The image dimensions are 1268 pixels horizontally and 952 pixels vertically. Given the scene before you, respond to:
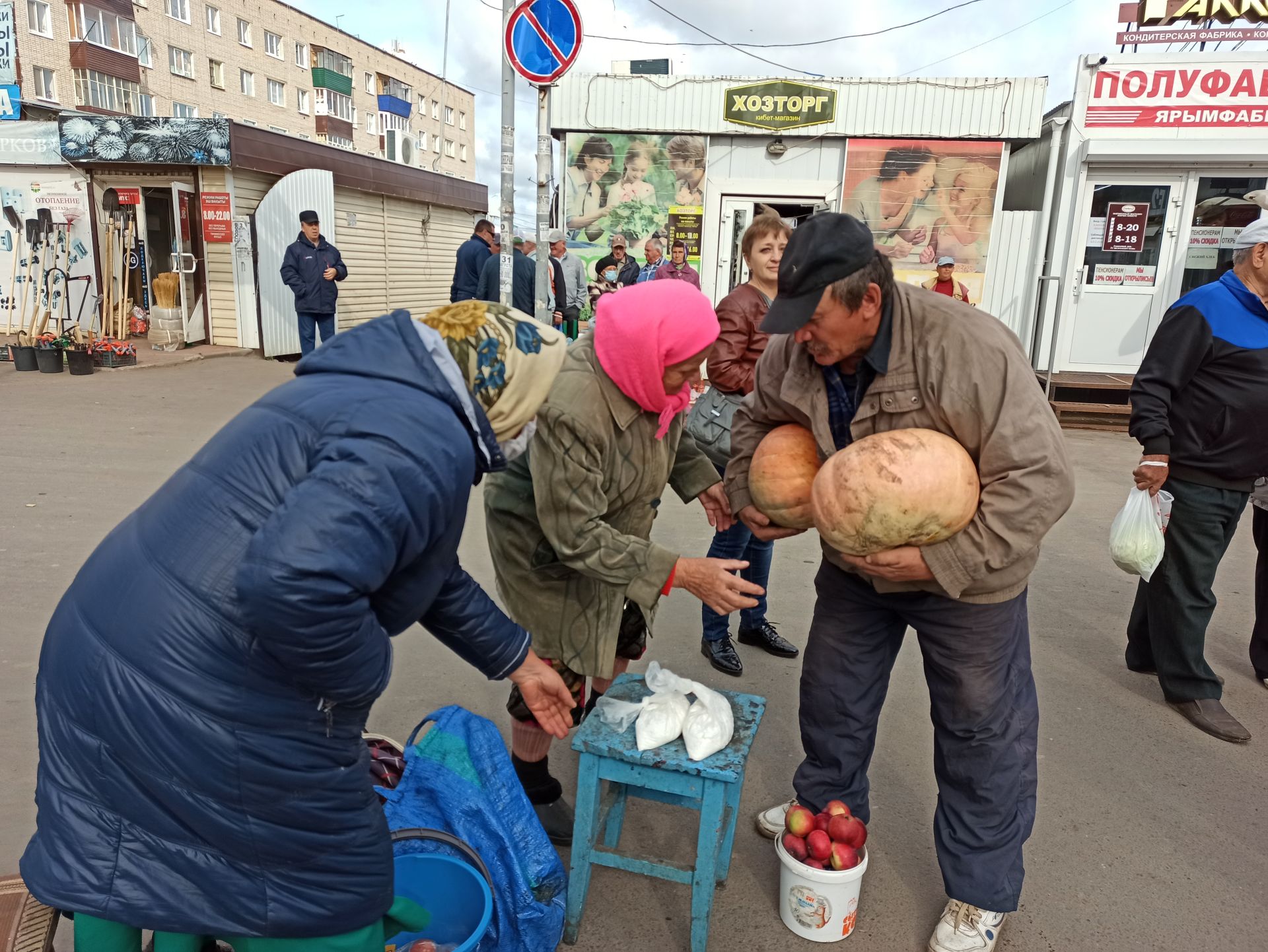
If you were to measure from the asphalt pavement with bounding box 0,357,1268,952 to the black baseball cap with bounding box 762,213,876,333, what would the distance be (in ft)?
5.94

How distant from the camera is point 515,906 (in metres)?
2.22

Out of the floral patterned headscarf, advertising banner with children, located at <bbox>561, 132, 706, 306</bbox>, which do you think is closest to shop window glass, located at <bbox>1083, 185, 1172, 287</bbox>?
advertising banner with children, located at <bbox>561, 132, 706, 306</bbox>

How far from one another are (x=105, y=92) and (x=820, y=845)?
42880mm

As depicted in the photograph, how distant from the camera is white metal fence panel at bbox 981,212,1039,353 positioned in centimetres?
1131

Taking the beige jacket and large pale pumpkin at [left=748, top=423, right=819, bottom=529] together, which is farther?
large pale pumpkin at [left=748, top=423, right=819, bottom=529]

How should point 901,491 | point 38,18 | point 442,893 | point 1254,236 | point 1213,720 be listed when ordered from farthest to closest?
point 38,18 < point 1213,720 < point 1254,236 < point 442,893 < point 901,491

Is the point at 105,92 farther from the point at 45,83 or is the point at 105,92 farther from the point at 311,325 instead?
the point at 311,325

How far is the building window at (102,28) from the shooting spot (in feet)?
107

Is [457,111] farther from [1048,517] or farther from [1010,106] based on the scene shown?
[1048,517]

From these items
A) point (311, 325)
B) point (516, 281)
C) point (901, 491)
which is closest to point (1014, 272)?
point (516, 281)

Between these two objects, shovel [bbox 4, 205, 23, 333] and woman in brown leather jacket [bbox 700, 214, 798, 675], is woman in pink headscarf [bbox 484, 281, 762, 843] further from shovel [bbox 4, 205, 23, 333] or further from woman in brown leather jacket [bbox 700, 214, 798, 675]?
shovel [bbox 4, 205, 23, 333]

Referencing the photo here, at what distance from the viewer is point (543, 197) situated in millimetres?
7270

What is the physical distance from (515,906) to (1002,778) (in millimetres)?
1382

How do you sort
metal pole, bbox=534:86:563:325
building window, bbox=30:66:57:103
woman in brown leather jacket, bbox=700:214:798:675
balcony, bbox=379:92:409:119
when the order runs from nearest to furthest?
woman in brown leather jacket, bbox=700:214:798:675 < metal pole, bbox=534:86:563:325 < building window, bbox=30:66:57:103 < balcony, bbox=379:92:409:119
